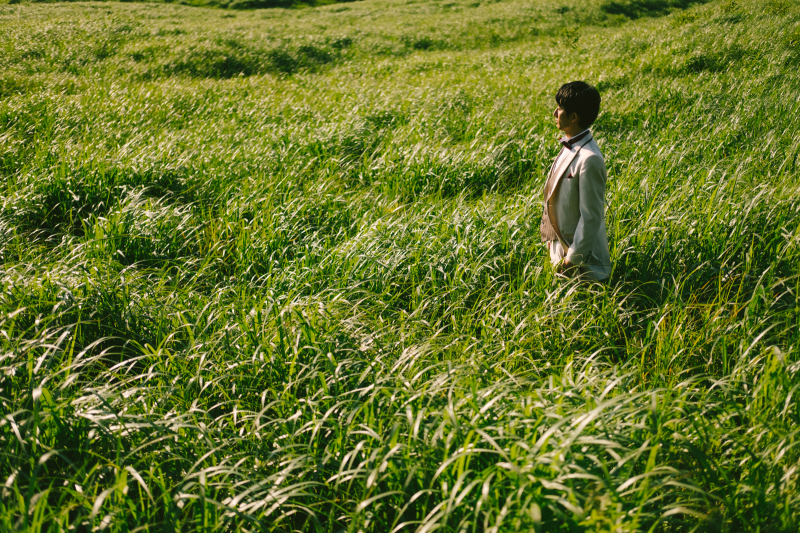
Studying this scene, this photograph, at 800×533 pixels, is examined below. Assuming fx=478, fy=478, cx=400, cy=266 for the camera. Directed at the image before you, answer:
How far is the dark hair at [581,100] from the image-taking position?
115 inches

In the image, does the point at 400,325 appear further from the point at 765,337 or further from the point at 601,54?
the point at 601,54

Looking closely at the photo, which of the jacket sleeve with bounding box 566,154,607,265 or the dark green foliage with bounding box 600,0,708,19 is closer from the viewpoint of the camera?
the jacket sleeve with bounding box 566,154,607,265

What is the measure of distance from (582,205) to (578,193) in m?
0.12

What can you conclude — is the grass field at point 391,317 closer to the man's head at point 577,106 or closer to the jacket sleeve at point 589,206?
the jacket sleeve at point 589,206

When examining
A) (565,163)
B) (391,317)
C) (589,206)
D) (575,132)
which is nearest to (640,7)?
(575,132)

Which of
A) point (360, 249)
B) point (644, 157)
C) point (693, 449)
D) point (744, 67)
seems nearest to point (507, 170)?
point (644, 157)

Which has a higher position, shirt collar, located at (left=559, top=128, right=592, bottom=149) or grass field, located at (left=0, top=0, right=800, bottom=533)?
shirt collar, located at (left=559, top=128, right=592, bottom=149)

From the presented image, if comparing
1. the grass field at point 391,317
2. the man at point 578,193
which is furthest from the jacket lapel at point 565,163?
the grass field at point 391,317

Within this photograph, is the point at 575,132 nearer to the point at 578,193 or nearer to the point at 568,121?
the point at 568,121

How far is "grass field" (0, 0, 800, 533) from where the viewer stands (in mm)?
1779

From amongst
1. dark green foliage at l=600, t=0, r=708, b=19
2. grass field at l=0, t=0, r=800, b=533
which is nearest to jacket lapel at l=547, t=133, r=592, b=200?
grass field at l=0, t=0, r=800, b=533

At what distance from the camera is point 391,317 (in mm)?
3293

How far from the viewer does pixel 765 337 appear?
2.82 meters

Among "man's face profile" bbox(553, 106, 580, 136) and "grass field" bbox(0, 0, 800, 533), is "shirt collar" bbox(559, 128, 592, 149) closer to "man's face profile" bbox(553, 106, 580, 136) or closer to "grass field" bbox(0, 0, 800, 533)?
"man's face profile" bbox(553, 106, 580, 136)
